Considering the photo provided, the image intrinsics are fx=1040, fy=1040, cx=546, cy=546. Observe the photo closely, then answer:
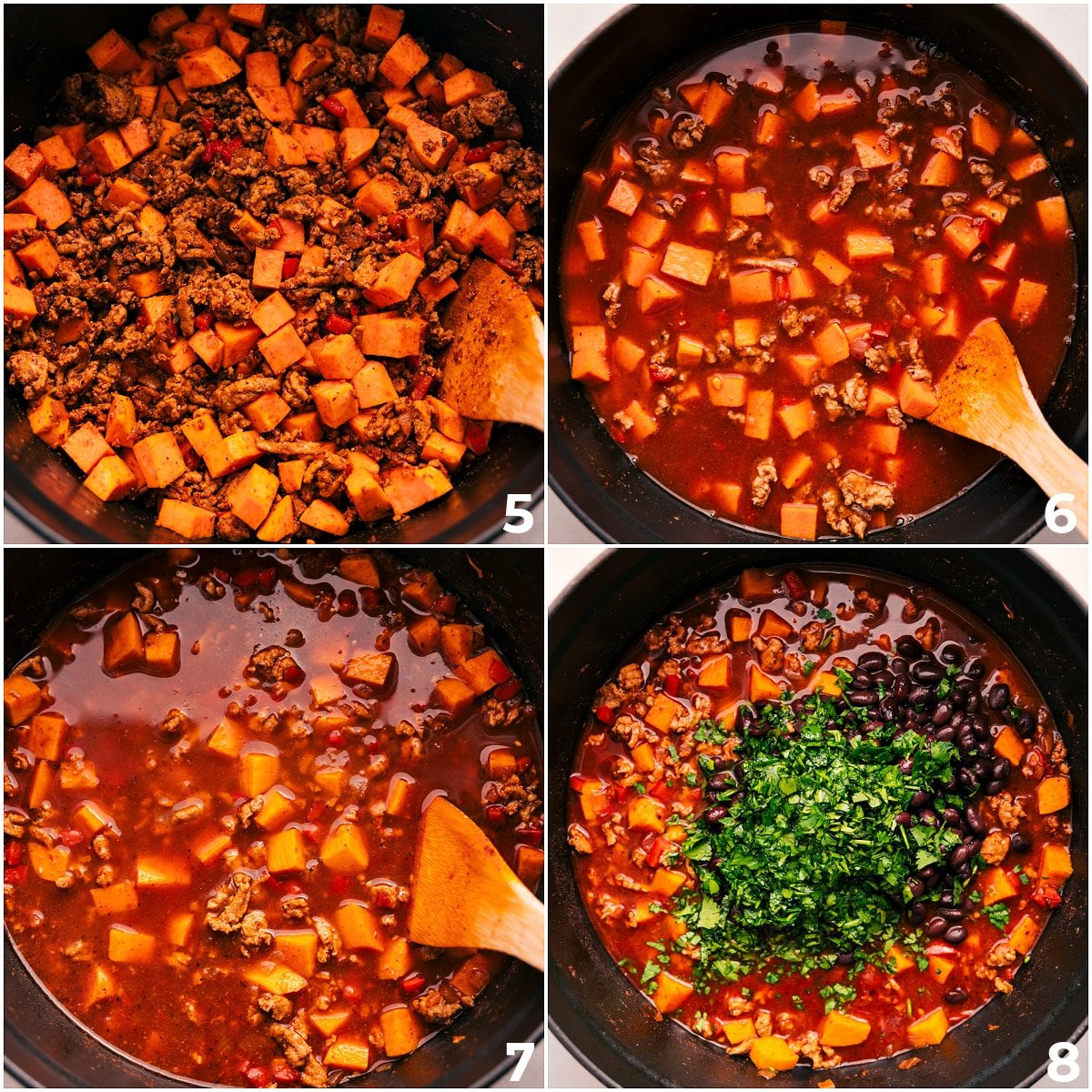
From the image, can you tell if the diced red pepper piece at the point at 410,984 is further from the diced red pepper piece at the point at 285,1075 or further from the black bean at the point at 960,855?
the black bean at the point at 960,855

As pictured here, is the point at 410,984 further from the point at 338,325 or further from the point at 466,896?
the point at 338,325

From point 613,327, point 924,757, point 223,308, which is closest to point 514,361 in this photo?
point 613,327

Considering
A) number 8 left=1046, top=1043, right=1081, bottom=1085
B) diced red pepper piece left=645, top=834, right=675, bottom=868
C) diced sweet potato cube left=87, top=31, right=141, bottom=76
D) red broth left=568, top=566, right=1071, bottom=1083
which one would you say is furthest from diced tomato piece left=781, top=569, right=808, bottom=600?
diced sweet potato cube left=87, top=31, right=141, bottom=76

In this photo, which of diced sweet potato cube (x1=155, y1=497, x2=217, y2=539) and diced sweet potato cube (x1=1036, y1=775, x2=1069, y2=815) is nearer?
diced sweet potato cube (x1=155, y1=497, x2=217, y2=539)

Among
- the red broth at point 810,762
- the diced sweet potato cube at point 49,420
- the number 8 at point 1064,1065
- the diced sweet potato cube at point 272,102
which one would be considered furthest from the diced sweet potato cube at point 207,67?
the number 8 at point 1064,1065

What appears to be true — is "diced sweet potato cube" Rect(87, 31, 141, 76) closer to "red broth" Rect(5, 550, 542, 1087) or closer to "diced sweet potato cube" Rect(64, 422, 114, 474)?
"diced sweet potato cube" Rect(64, 422, 114, 474)
